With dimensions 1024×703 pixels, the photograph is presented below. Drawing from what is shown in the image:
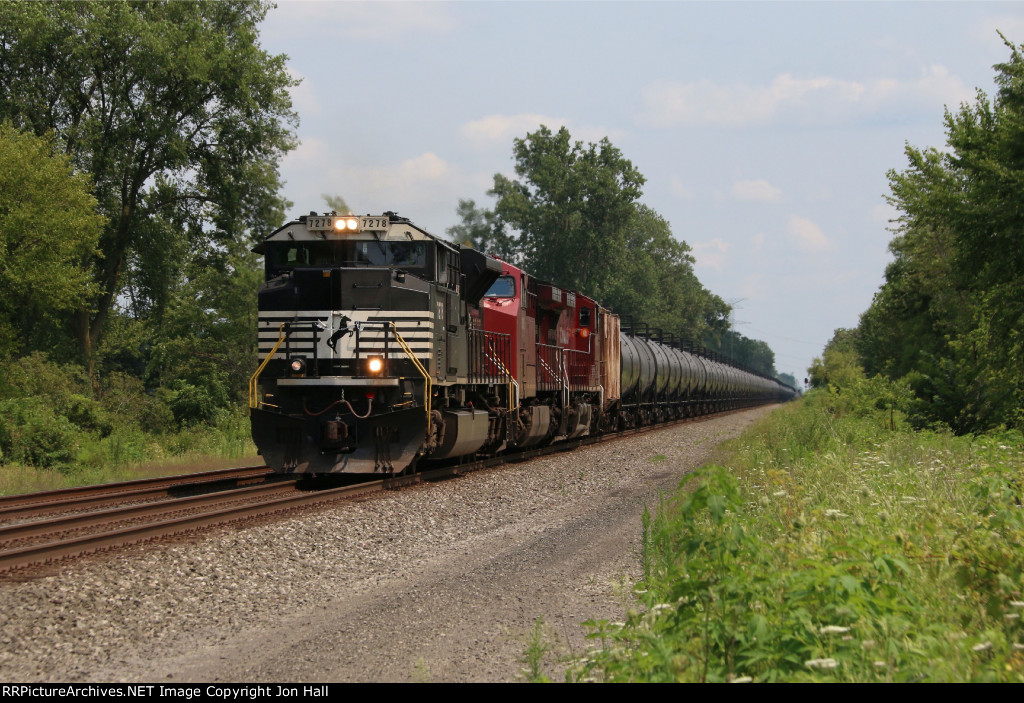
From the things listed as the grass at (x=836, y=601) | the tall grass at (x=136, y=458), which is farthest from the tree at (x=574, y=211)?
the grass at (x=836, y=601)

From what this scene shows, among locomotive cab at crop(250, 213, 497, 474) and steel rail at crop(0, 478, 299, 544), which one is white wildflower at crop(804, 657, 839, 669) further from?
locomotive cab at crop(250, 213, 497, 474)

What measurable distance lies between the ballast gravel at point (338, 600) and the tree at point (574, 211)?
50681mm

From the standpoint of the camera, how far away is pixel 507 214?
63.3 metres

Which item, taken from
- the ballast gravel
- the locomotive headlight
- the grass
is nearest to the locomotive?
the locomotive headlight

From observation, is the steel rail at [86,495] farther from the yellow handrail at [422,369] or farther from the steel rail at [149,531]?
the yellow handrail at [422,369]

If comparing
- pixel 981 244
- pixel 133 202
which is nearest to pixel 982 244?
pixel 981 244

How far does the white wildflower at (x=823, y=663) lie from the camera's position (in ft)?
11.7

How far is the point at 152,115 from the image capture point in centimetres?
3262

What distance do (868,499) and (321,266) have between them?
8390mm

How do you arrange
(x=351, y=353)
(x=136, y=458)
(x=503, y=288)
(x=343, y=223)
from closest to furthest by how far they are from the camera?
(x=351, y=353), (x=343, y=223), (x=503, y=288), (x=136, y=458)

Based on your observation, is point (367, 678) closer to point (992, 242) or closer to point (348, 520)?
point (348, 520)

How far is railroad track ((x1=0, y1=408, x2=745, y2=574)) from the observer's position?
321 inches

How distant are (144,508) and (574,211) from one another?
52.2m

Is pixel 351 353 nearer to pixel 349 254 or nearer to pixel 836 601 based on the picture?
pixel 349 254
